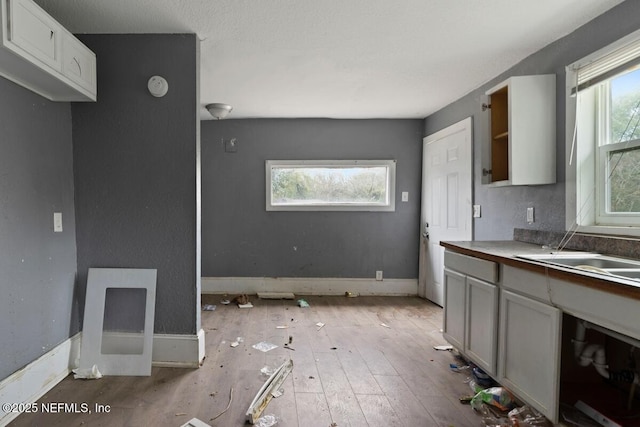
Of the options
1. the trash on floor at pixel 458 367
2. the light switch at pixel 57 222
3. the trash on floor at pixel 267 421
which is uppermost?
the light switch at pixel 57 222

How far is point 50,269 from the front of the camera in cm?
213

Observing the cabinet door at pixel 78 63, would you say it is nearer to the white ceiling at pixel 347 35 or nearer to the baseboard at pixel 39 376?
the white ceiling at pixel 347 35

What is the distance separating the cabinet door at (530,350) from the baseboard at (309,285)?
2.43m

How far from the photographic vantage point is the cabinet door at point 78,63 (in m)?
1.92

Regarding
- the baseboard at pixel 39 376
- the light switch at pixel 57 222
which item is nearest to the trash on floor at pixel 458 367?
the baseboard at pixel 39 376

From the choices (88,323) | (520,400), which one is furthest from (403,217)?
(88,323)

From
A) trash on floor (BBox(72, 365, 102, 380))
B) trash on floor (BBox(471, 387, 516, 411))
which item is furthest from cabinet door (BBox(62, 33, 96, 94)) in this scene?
trash on floor (BBox(471, 387, 516, 411))

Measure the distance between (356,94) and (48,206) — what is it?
2.66m

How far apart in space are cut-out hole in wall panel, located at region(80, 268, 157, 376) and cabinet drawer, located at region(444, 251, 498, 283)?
209 centimetres

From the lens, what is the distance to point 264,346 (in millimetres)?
2793

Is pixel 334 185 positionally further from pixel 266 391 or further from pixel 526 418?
pixel 526 418

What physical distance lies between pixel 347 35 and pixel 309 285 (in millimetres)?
2965

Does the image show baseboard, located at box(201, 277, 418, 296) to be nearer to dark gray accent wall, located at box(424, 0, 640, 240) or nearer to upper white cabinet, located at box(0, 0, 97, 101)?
dark gray accent wall, located at box(424, 0, 640, 240)

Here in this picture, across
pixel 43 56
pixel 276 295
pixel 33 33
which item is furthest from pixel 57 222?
pixel 276 295
